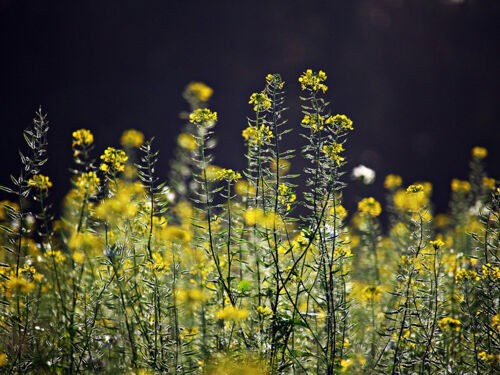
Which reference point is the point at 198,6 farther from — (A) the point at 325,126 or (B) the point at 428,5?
(A) the point at 325,126

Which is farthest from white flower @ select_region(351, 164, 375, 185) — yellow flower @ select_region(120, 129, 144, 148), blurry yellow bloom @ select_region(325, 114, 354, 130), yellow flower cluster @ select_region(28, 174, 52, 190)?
yellow flower cluster @ select_region(28, 174, 52, 190)

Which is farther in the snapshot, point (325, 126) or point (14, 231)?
point (325, 126)

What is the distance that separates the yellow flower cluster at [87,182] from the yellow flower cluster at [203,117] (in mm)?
476

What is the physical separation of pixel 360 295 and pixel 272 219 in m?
1.03

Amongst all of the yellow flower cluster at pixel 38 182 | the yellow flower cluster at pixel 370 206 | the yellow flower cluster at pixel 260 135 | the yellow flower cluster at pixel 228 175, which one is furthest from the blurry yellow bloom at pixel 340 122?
the yellow flower cluster at pixel 38 182

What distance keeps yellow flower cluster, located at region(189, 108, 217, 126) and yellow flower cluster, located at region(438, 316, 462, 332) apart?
1.38m

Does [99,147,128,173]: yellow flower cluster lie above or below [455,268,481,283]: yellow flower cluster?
above

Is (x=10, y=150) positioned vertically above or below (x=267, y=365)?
above

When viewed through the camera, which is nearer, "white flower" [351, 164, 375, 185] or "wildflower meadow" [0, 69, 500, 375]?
"wildflower meadow" [0, 69, 500, 375]

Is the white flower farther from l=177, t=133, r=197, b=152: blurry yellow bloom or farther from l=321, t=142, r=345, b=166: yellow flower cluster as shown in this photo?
l=177, t=133, r=197, b=152: blurry yellow bloom

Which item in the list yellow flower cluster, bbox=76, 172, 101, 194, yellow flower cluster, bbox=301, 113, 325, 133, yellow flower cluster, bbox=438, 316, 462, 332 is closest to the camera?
yellow flower cluster, bbox=76, 172, 101, 194

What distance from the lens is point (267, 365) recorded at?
194 centimetres

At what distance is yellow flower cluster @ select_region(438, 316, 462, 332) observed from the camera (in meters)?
2.26

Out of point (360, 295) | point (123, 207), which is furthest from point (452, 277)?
point (123, 207)
